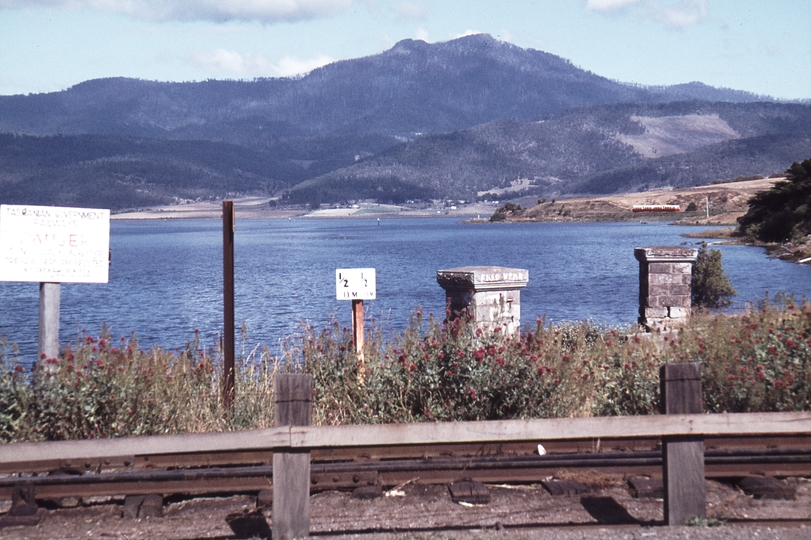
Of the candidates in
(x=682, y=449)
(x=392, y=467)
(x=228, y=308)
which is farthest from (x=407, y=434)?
(x=228, y=308)

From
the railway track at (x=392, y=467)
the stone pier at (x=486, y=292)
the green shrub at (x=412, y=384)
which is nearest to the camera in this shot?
the railway track at (x=392, y=467)

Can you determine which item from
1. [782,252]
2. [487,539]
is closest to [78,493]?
[487,539]

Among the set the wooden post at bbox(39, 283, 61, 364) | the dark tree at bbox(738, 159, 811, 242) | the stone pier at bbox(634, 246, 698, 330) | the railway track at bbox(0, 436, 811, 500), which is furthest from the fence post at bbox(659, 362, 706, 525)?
the dark tree at bbox(738, 159, 811, 242)

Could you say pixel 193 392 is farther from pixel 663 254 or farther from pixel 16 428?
pixel 663 254

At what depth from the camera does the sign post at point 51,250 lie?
6.96 meters

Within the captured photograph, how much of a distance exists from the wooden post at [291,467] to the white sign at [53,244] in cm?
278

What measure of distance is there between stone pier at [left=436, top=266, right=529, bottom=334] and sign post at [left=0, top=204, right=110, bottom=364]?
4.75m

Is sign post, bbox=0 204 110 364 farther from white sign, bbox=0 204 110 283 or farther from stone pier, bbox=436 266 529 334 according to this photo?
stone pier, bbox=436 266 529 334

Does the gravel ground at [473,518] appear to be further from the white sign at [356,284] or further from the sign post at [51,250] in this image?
the white sign at [356,284]

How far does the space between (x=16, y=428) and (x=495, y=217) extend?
160190mm

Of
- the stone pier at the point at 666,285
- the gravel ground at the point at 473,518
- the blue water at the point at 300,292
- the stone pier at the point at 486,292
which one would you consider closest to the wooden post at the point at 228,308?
the gravel ground at the point at 473,518

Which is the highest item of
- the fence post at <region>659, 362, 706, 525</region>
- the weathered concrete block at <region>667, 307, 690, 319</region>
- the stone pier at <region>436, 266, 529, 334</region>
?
the stone pier at <region>436, 266, 529, 334</region>

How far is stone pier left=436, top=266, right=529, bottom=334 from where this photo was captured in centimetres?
1099

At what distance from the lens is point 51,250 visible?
7094 millimetres
